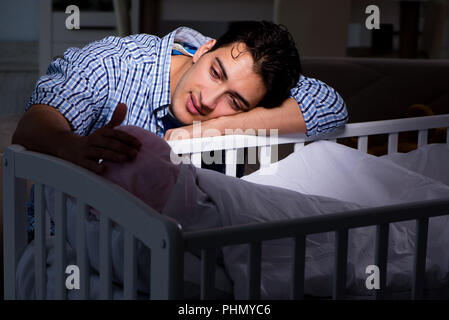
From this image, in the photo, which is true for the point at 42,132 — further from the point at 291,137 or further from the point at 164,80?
the point at 291,137

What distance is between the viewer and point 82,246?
0.81 meters

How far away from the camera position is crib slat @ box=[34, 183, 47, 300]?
0.90 metres

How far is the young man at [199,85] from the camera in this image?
49.3 inches

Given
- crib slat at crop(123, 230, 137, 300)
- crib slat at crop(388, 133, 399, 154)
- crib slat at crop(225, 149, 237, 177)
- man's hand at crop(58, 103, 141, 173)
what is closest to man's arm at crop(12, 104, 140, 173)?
man's hand at crop(58, 103, 141, 173)

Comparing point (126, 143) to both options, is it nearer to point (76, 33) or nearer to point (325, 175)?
point (325, 175)

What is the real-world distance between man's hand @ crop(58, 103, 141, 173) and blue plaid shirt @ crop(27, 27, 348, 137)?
31cm

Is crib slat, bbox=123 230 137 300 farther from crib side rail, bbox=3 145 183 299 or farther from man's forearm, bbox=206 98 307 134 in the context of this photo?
man's forearm, bbox=206 98 307 134

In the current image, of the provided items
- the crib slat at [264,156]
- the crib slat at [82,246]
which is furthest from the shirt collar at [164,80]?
the crib slat at [82,246]

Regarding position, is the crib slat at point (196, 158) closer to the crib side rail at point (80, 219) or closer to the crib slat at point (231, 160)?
the crib slat at point (231, 160)

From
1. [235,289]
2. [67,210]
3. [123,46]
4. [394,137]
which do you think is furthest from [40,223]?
[394,137]

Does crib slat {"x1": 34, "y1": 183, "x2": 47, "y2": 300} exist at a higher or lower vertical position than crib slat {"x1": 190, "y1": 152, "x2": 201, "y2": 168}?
lower

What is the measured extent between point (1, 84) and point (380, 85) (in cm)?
156

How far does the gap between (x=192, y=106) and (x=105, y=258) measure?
59 centimetres

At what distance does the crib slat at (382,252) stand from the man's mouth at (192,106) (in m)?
0.58
